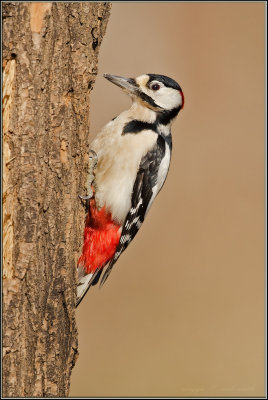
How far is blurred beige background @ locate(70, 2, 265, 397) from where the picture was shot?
6.07 m

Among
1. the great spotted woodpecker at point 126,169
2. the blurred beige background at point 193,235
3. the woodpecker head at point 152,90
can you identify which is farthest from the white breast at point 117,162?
the blurred beige background at point 193,235

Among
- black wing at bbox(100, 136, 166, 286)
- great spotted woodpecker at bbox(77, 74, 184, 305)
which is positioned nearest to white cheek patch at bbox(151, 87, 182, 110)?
great spotted woodpecker at bbox(77, 74, 184, 305)

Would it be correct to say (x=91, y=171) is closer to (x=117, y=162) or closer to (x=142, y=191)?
(x=117, y=162)

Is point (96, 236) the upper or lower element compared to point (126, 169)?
lower

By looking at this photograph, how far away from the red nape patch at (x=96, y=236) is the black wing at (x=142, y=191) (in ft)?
0.31

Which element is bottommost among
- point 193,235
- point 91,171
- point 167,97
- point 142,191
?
point 193,235

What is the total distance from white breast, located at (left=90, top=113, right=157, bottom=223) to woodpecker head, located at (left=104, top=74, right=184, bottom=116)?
25 cm

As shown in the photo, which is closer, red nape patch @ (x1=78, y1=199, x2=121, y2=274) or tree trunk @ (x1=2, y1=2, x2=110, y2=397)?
tree trunk @ (x1=2, y1=2, x2=110, y2=397)

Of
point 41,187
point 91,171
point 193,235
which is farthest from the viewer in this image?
point 193,235

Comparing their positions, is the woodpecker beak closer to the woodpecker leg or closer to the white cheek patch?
the white cheek patch

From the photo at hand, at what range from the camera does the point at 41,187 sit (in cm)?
266

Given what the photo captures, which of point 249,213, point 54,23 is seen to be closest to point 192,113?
point 249,213

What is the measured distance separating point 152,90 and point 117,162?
0.59 m

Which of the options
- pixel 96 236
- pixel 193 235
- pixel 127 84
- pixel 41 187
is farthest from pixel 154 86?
pixel 193 235
